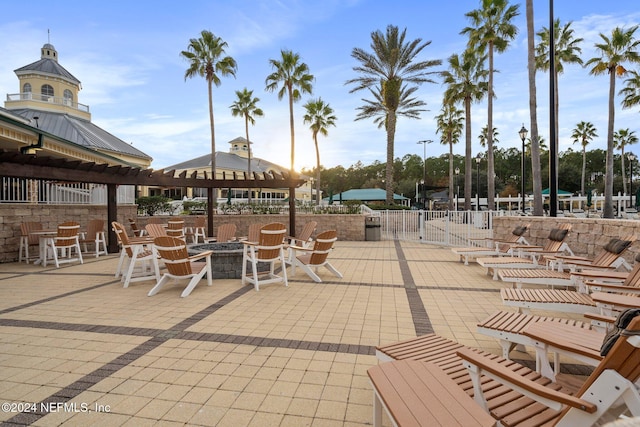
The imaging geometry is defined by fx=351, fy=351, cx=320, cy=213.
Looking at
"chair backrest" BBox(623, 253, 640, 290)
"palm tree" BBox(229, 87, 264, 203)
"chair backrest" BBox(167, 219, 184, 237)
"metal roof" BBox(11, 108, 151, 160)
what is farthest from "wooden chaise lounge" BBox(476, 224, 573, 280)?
"palm tree" BBox(229, 87, 264, 203)

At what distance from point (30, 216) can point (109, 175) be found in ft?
9.13

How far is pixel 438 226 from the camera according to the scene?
13820 mm

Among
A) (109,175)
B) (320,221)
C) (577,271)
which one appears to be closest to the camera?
(577,271)

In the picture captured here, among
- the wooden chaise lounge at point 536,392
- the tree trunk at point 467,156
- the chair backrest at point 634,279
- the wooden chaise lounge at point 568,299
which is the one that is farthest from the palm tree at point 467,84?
the wooden chaise lounge at point 536,392

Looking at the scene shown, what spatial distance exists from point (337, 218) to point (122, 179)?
842 centimetres

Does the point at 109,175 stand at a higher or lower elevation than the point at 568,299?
higher

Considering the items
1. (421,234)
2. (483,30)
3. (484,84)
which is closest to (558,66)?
(484,84)

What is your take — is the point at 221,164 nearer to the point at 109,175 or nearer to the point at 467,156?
the point at 467,156

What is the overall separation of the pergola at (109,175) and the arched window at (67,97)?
2181cm

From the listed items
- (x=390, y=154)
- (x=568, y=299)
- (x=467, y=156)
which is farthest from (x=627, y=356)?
(x=467, y=156)

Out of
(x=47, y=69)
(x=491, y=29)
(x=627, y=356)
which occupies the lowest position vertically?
(x=627, y=356)

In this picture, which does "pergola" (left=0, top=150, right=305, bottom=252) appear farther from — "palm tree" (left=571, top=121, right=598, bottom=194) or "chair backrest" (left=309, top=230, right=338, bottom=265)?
"palm tree" (left=571, top=121, right=598, bottom=194)

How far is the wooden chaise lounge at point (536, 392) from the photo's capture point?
143 cm

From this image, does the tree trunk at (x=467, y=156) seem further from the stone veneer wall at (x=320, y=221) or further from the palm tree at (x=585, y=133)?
the palm tree at (x=585, y=133)
